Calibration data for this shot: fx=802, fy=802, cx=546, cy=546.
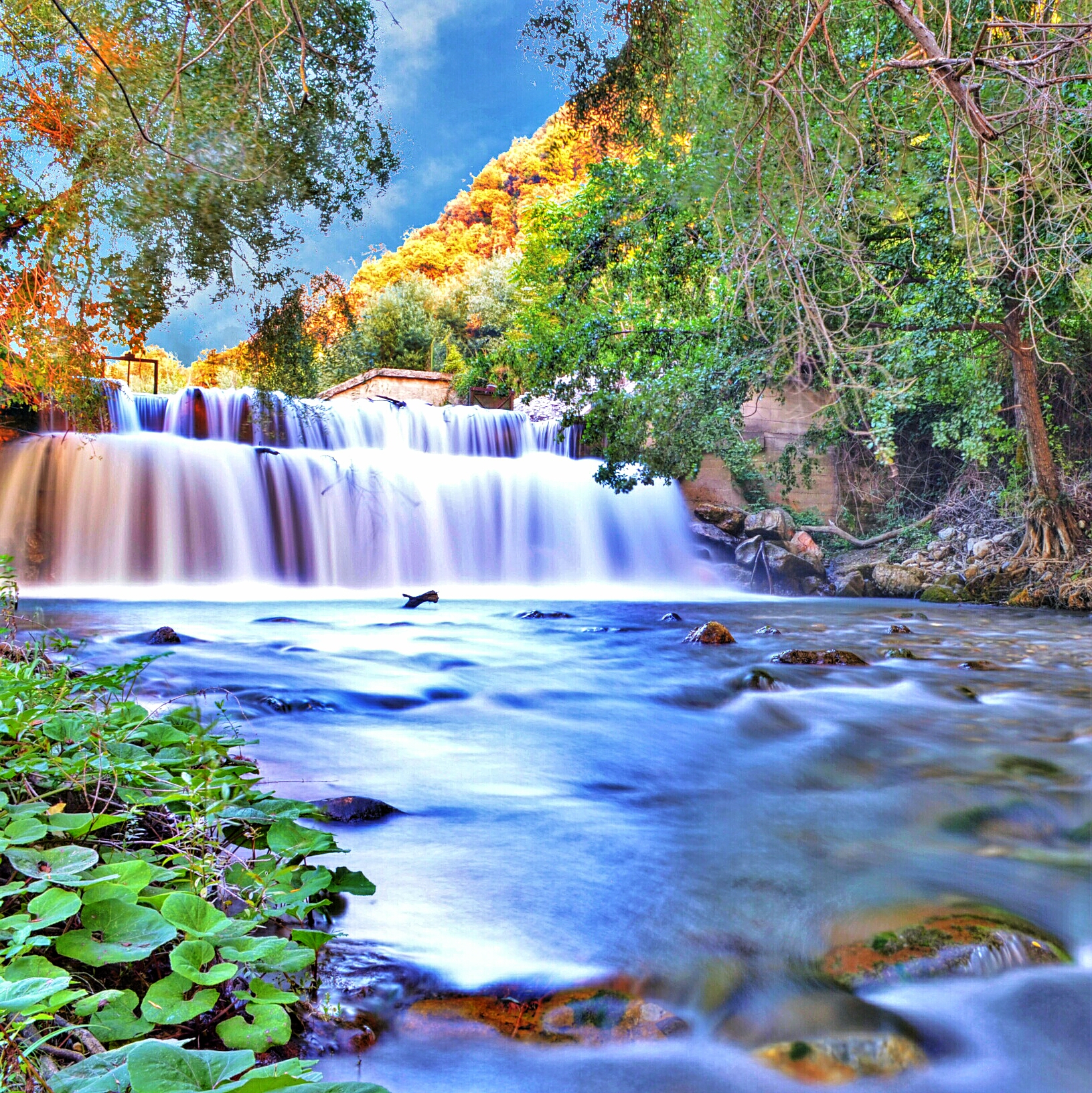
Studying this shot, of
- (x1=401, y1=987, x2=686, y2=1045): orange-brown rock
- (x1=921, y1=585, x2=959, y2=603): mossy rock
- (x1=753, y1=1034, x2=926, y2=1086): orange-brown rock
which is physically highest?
(x1=401, y1=987, x2=686, y2=1045): orange-brown rock

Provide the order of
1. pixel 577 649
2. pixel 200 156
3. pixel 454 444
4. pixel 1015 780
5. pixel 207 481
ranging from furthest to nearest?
pixel 454 444 < pixel 207 481 < pixel 577 649 < pixel 200 156 < pixel 1015 780

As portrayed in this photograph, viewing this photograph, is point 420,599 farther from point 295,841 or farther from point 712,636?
point 295,841

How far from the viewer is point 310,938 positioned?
1408 millimetres

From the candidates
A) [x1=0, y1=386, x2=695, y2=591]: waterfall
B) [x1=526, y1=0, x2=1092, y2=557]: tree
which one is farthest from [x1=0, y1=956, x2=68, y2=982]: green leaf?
[x1=0, y1=386, x2=695, y2=591]: waterfall

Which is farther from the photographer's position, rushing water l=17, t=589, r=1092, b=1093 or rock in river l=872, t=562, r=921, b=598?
rock in river l=872, t=562, r=921, b=598

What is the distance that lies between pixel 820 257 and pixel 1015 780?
5.42 m

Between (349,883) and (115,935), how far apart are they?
0.50 m

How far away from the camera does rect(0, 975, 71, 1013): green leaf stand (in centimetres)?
85

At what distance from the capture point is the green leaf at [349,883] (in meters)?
1.56

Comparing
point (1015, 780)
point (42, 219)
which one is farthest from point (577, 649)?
point (42, 219)

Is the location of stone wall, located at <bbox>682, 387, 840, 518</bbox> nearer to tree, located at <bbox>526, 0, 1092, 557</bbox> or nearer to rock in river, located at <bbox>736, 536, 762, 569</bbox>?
rock in river, located at <bbox>736, 536, 762, 569</bbox>

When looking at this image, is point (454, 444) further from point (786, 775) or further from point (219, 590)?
point (786, 775)

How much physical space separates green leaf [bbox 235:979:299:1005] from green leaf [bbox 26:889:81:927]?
0.26 meters

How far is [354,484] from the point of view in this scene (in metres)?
12.7
